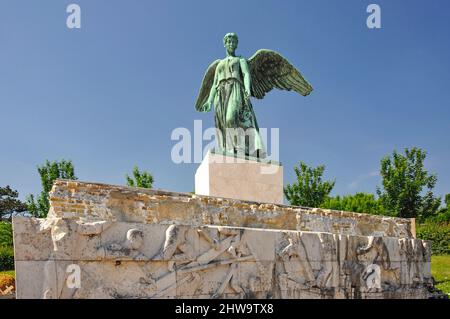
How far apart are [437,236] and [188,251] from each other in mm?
20647

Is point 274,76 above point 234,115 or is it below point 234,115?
above

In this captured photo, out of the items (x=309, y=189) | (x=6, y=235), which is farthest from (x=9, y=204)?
(x=309, y=189)

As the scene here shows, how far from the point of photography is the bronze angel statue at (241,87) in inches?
409

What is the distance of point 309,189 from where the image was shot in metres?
26.7

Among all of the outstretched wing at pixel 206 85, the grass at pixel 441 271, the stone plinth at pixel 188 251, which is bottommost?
the grass at pixel 441 271

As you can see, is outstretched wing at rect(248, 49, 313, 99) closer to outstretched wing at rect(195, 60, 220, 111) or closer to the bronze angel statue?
the bronze angel statue

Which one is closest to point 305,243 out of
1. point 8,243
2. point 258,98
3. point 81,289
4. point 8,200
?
point 81,289

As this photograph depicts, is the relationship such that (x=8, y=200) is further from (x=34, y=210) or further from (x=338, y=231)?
(x=338, y=231)

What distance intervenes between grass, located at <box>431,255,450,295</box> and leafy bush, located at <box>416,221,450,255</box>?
792 millimetres

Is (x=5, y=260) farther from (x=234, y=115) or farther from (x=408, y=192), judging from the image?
(x=408, y=192)

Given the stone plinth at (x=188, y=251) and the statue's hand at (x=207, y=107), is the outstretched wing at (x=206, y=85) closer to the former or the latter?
the statue's hand at (x=207, y=107)

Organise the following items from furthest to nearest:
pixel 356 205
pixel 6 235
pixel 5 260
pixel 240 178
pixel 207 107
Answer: pixel 356 205 → pixel 6 235 → pixel 5 260 → pixel 207 107 → pixel 240 178

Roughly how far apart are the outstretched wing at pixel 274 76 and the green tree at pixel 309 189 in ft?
51.2

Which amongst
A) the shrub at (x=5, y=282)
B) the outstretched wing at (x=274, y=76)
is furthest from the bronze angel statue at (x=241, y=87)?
the shrub at (x=5, y=282)
